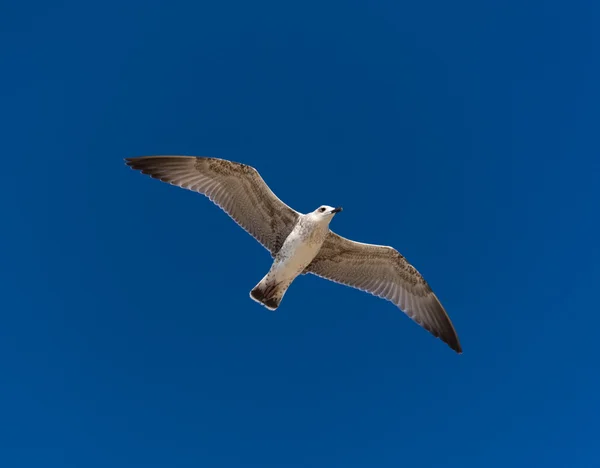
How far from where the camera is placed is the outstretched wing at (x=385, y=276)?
528 inches

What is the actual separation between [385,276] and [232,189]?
12.6 feet

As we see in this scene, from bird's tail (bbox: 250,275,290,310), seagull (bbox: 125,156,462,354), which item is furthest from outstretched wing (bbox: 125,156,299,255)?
bird's tail (bbox: 250,275,290,310)

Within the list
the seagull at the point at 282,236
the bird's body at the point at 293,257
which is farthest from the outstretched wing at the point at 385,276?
the bird's body at the point at 293,257

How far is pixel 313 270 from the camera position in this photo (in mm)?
13680

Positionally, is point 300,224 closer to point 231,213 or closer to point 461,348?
point 231,213

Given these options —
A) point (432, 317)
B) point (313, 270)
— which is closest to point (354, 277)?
point (313, 270)

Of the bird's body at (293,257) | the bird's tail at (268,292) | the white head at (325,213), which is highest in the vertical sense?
the white head at (325,213)

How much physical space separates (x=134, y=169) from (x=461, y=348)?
8.05m

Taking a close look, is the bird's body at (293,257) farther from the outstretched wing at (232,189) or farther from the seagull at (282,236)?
the outstretched wing at (232,189)

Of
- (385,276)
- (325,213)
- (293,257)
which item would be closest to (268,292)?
(293,257)

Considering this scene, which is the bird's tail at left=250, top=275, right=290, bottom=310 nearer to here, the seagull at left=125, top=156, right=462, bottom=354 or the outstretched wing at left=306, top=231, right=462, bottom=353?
the seagull at left=125, top=156, right=462, bottom=354

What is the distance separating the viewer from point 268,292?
513 inches

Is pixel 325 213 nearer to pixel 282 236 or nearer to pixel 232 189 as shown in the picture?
pixel 282 236

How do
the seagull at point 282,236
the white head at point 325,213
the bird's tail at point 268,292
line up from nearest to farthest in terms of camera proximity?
the white head at point 325,213
the seagull at point 282,236
the bird's tail at point 268,292
